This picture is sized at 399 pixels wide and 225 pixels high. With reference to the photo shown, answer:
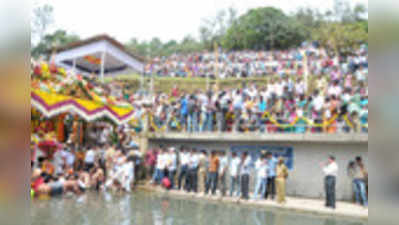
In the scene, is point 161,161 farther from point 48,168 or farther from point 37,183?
point 37,183

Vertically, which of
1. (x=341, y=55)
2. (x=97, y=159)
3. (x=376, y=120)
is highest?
(x=341, y=55)

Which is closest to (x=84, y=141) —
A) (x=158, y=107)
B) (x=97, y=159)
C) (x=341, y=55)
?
(x=97, y=159)

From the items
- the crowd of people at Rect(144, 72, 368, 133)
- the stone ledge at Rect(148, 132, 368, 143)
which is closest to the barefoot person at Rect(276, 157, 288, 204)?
the stone ledge at Rect(148, 132, 368, 143)

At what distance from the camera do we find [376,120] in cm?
176

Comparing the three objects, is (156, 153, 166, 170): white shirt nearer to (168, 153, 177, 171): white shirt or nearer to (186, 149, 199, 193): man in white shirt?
(168, 153, 177, 171): white shirt

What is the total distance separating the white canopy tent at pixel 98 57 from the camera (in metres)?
19.5

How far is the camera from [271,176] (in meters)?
12.7

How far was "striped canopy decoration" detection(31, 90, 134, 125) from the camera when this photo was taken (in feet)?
44.6

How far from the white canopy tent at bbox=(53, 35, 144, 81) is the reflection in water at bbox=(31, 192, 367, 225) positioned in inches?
380

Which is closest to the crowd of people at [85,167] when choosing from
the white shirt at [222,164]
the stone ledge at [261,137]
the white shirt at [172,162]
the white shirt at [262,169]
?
the white shirt at [172,162]

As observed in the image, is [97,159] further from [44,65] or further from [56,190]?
[44,65]

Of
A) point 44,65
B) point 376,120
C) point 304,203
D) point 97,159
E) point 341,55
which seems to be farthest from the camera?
point 341,55

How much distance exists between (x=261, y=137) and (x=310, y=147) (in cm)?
183

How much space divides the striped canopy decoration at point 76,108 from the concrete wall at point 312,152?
4740 millimetres
